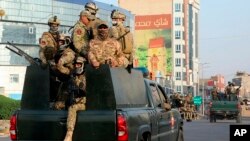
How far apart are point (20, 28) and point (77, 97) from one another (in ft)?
297

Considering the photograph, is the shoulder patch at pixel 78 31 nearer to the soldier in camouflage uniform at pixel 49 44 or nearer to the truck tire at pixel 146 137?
the soldier in camouflage uniform at pixel 49 44

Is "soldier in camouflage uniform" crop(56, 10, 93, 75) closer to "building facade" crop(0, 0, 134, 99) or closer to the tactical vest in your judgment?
the tactical vest

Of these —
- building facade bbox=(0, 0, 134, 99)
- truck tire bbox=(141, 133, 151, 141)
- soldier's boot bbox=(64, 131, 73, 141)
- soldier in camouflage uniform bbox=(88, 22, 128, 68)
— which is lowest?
truck tire bbox=(141, 133, 151, 141)

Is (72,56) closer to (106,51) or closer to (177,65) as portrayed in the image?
(106,51)

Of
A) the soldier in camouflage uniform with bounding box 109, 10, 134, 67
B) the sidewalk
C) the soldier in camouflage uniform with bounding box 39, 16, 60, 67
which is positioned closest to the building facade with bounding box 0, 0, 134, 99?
the sidewalk

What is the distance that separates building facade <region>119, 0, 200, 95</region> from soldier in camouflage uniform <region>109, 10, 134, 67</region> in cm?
11635

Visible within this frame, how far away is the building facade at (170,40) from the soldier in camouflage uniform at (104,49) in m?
118

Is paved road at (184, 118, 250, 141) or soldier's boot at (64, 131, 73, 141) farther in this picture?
paved road at (184, 118, 250, 141)

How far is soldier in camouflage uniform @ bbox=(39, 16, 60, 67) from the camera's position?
10370 mm

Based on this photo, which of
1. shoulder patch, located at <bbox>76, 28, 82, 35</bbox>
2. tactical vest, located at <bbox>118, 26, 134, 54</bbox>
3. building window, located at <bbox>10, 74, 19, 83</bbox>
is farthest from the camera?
building window, located at <bbox>10, 74, 19, 83</bbox>

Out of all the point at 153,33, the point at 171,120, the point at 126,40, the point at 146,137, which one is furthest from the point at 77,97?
the point at 153,33

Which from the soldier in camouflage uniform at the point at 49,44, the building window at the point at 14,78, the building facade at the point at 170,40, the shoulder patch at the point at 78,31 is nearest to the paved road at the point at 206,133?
Result: the soldier in camouflage uniform at the point at 49,44

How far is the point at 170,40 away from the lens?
134250mm

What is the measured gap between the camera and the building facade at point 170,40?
13325cm
